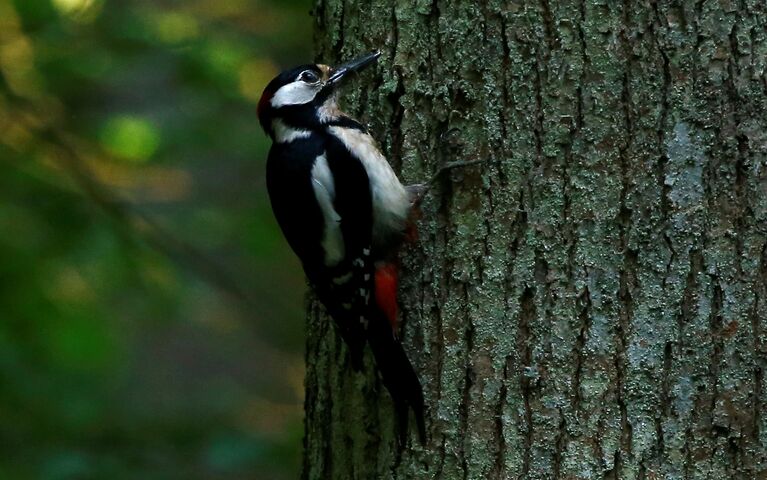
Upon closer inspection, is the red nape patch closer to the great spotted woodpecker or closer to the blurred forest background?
the great spotted woodpecker

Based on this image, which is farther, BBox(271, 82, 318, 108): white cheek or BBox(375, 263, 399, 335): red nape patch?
BBox(271, 82, 318, 108): white cheek

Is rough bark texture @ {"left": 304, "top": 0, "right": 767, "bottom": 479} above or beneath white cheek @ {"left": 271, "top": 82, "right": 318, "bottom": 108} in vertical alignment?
beneath

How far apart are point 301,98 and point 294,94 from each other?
5 cm

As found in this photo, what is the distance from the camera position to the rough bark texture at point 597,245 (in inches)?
97.2

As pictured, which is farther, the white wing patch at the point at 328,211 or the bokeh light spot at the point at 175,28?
the bokeh light spot at the point at 175,28

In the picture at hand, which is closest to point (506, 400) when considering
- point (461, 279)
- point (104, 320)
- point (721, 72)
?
point (461, 279)

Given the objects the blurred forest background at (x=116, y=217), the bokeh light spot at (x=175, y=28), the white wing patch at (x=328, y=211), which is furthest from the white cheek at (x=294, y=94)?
the bokeh light spot at (x=175, y=28)

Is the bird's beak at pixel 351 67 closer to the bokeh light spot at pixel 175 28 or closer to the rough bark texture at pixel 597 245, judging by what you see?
the rough bark texture at pixel 597 245

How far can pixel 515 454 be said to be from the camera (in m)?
2.59

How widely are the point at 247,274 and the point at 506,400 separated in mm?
4407

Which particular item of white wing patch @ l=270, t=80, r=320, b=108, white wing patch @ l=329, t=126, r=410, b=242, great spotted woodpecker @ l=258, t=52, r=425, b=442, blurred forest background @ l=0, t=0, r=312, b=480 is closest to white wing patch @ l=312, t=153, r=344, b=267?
great spotted woodpecker @ l=258, t=52, r=425, b=442

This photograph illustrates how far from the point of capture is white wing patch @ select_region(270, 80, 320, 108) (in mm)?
3380

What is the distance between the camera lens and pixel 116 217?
496 centimetres

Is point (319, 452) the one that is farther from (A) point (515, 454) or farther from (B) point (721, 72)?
(B) point (721, 72)
